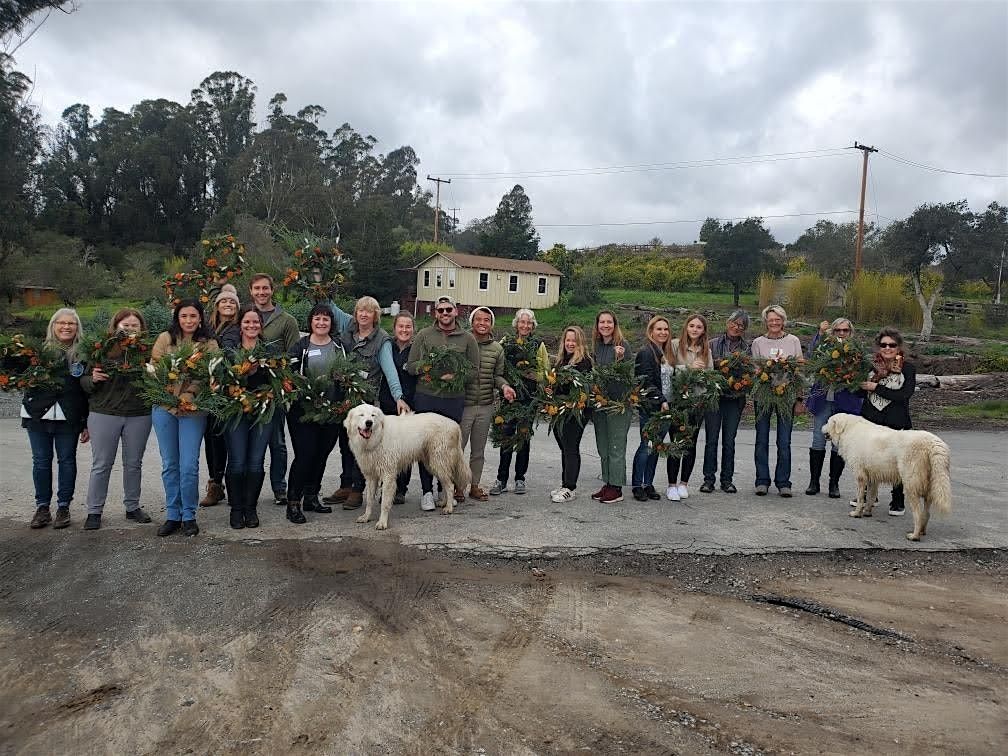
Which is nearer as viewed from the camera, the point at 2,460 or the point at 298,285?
the point at 298,285

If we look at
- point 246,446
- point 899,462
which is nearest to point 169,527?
point 246,446

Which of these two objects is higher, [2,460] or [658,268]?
[658,268]

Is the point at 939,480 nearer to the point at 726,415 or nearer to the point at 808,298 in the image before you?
the point at 726,415

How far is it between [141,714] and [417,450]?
3.82 metres

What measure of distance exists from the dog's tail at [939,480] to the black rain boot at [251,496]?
21.9ft

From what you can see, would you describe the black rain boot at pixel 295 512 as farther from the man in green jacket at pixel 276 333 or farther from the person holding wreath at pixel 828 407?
the person holding wreath at pixel 828 407

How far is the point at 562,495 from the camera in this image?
818 cm

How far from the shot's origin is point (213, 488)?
772 centimetres

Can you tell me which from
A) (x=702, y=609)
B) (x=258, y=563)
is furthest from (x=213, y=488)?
(x=702, y=609)

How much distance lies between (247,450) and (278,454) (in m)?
0.71

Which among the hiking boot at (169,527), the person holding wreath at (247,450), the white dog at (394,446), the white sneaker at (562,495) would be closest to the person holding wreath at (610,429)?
the white sneaker at (562,495)

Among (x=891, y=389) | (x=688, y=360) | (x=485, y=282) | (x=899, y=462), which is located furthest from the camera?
(x=485, y=282)

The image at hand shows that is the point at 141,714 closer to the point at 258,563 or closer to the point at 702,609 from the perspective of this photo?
the point at 258,563

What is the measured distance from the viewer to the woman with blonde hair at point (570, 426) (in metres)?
8.08
